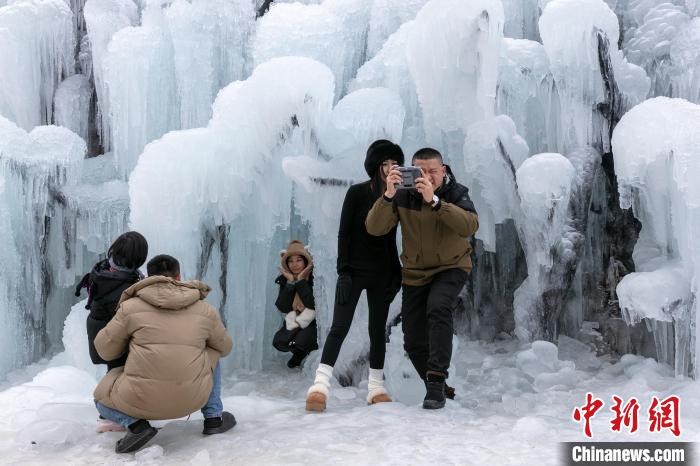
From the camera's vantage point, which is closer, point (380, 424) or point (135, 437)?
point (135, 437)

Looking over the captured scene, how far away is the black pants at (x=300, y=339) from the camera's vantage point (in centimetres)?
533

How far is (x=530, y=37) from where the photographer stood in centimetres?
730

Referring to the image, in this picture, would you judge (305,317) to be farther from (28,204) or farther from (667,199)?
(28,204)

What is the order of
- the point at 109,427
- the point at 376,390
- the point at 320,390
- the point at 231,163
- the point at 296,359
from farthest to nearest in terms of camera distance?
the point at 296,359 → the point at 231,163 → the point at 376,390 → the point at 320,390 → the point at 109,427

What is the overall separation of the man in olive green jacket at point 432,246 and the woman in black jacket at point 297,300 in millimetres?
1398


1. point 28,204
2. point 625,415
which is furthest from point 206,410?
point 28,204

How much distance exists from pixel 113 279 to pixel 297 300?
1.84m

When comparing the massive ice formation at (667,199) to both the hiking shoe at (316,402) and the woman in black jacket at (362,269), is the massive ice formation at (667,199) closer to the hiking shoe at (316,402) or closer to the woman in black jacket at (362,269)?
the woman in black jacket at (362,269)

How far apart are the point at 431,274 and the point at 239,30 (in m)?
4.43

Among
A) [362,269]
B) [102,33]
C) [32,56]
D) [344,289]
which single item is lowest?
[344,289]

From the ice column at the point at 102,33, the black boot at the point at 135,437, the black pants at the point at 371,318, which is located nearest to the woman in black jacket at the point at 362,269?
the black pants at the point at 371,318

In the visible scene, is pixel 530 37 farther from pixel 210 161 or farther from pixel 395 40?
pixel 210 161

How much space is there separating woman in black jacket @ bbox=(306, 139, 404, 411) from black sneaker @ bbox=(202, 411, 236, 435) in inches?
21.1

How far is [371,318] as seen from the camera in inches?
165
